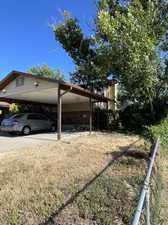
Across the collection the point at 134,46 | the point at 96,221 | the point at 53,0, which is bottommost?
the point at 96,221

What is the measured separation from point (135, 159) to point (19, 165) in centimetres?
368

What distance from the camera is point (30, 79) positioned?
1005 cm

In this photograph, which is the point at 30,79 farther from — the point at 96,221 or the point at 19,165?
the point at 96,221

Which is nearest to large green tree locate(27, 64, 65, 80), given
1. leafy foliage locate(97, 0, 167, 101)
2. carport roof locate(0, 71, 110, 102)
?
carport roof locate(0, 71, 110, 102)

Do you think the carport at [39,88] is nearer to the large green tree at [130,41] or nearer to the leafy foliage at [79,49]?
the leafy foliage at [79,49]

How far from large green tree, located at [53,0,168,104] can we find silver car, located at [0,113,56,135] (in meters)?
5.53

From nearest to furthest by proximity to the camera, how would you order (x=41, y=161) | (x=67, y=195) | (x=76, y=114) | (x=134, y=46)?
(x=67, y=195)
(x=41, y=161)
(x=134, y=46)
(x=76, y=114)

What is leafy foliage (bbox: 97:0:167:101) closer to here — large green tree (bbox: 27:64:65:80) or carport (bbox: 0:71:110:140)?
carport (bbox: 0:71:110:140)

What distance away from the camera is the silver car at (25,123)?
1015 centimetres

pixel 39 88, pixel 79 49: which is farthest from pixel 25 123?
pixel 79 49

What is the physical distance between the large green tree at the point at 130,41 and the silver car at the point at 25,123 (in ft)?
18.2

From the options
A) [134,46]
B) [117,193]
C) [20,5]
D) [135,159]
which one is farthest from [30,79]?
[117,193]

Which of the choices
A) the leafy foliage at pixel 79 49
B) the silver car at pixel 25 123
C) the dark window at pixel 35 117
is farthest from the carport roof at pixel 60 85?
the dark window at pixel 35 117

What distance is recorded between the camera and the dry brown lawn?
2812mm
